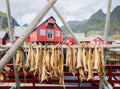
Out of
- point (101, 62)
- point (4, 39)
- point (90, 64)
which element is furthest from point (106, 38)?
point (4, 39)

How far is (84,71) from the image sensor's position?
6758 millimetres

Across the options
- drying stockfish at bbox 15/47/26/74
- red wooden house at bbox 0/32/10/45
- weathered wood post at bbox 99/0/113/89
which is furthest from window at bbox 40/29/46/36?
drying stockfish at bbox 15/47/26/74

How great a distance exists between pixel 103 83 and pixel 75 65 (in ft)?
3.88

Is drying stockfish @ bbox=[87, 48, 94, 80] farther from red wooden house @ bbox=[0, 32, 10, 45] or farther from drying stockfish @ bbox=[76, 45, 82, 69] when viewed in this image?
red wooden house @ bbox=[0, 32, 10, 45]

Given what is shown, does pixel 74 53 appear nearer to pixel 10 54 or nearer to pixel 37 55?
pixel 37 55

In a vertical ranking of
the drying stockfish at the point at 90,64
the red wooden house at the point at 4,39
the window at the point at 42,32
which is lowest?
the drying stockfish at the point at 90,64

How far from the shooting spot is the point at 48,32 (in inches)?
2159

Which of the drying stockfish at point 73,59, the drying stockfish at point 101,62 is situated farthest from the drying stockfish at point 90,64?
the drying stockfish at point 73,59

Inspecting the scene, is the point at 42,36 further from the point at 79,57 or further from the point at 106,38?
the point at 79,57

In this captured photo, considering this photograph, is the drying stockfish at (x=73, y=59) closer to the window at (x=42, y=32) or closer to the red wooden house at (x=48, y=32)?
the red wooden house at (x=48, y=32)

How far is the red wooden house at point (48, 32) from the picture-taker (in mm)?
53094

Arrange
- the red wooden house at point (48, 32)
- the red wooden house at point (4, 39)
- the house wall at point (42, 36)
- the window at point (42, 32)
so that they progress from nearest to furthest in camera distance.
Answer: the house wall at point (42, 36) < the red wooden house at point (48, 32) < the window at point (42, 32) < the red wooden house at point (4, 39)

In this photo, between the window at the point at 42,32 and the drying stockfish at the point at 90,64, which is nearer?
the drying stockfish at the point at 90,64

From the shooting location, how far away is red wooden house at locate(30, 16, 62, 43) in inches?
2090
